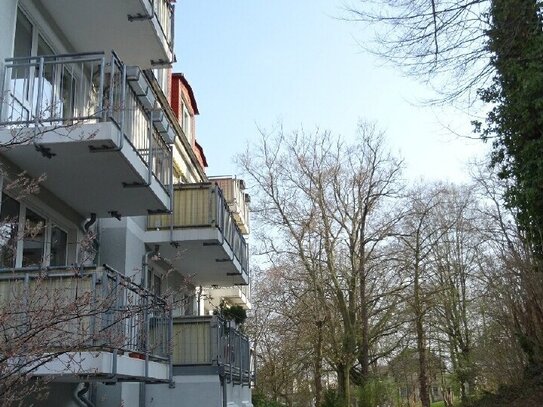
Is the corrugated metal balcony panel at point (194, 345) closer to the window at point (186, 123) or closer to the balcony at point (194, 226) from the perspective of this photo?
the balcony at point (194, 226)

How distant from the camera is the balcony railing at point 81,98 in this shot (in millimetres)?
8492

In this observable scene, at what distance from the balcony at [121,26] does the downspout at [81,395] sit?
18.9 feet

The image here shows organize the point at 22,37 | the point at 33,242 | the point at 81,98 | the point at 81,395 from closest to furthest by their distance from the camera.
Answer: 1. the point at 22,37
2. the point at 33,242
3. the point at 81,395
4. the point at 81,98

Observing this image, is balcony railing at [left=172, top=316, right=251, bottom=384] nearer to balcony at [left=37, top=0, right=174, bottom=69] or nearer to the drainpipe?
the drainpipe

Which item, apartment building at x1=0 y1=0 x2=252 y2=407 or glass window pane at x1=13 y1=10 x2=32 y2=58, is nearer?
apartment building at x1=0 y1=0 x2=252 y2=407

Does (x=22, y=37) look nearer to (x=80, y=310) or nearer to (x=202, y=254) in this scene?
(x=80, y=310)

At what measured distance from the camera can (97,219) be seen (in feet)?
41.4

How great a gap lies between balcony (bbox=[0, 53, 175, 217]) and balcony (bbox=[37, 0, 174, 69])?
0.59m

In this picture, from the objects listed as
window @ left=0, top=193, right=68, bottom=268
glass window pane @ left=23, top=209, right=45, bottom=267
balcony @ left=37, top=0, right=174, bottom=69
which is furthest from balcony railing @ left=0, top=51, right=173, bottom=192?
glass window pane @ left=23, top=209, right=45, bottom=267

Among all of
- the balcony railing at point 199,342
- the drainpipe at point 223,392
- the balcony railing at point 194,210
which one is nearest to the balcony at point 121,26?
the balcony railing at point 194,210

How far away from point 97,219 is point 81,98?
9.07 ft

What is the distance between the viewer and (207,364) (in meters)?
14.7

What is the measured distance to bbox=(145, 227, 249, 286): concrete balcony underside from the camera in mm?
15586

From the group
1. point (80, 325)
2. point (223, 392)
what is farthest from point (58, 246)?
point (80, 325)
